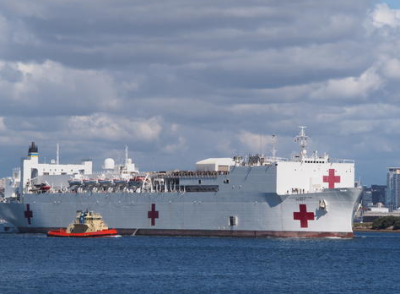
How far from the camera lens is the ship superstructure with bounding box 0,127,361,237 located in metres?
46.5

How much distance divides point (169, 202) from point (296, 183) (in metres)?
7.84

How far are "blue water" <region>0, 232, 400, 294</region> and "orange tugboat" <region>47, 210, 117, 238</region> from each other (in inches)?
134

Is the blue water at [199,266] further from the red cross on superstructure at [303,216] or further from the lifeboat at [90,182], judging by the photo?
the lifeboat at [90,182]

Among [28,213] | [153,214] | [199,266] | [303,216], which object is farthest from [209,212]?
→ [28,213]

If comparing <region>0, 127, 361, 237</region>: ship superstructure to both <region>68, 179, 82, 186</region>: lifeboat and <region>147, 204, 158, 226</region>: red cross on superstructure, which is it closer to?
<region>147, 204, 158, 226</region>: red cross on superstructure

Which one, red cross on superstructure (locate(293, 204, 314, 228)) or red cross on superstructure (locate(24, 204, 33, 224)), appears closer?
red cross on superstructure (locate(293, 204, 314, 228))

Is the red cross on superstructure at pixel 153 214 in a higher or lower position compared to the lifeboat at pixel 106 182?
lower

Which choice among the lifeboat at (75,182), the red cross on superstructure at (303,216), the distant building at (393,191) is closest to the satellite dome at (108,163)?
the lifeboat at (75,182)

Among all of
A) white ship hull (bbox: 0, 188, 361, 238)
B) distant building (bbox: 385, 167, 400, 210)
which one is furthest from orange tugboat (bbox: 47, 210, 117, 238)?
distant building (bbox: 385, 167, 400, 210)

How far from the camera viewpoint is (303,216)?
46.6 meters

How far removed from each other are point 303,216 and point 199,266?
13012 millimetres

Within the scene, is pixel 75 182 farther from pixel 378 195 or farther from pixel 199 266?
pixel 378 195

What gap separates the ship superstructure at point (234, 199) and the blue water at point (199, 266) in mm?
1111

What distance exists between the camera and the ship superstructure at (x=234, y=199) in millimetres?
46531
